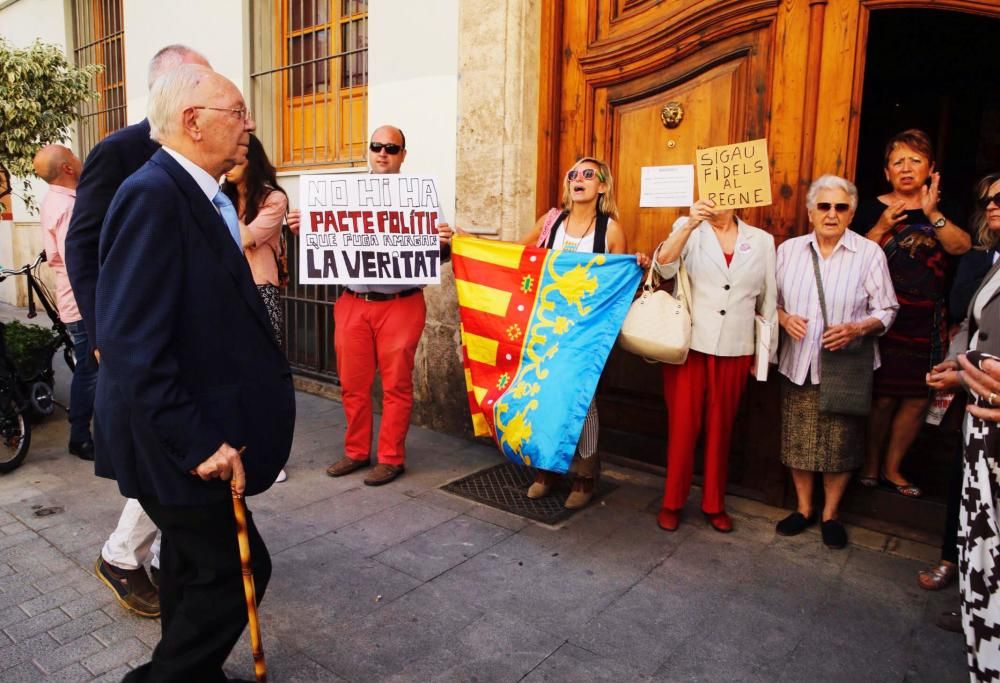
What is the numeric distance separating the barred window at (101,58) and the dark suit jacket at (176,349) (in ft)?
31.7

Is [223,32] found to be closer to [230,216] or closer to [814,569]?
[230,216]

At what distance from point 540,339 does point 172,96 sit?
2.45 metres

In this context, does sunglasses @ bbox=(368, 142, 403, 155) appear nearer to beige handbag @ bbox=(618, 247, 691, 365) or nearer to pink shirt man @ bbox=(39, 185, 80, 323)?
beige handbag @ bbox=(618, 247, 691, 365)

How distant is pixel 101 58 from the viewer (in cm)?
1054

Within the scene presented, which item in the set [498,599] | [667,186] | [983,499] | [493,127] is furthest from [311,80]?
[983,499]

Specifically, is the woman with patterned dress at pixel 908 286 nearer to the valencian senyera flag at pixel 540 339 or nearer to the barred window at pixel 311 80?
the valencian senyera flag at pixel 540 339

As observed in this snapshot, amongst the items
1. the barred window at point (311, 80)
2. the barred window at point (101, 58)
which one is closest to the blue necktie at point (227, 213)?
the barred window at point (311, 80)

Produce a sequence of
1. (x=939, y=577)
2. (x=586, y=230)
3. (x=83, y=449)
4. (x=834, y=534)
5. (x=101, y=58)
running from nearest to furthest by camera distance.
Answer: (x=939, y=577)
(x=834, y=534)
(x=586, y=230)
(x=83, y=449)
(x=101, y=58)

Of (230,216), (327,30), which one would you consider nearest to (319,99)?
(327,30)

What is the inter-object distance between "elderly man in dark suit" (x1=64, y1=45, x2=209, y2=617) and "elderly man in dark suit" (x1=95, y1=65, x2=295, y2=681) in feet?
2.90

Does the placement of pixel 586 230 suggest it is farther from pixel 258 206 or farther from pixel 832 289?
pixel 258 206

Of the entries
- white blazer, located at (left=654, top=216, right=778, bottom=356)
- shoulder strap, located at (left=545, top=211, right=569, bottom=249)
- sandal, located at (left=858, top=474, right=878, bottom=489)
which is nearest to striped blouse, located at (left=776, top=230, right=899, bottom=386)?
white blazer, located at (left=654, top=216, right=778, bottom=356)

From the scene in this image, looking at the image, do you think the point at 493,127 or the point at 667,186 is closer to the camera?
the point at 667,186

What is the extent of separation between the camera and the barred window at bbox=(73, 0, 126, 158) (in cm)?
1023
